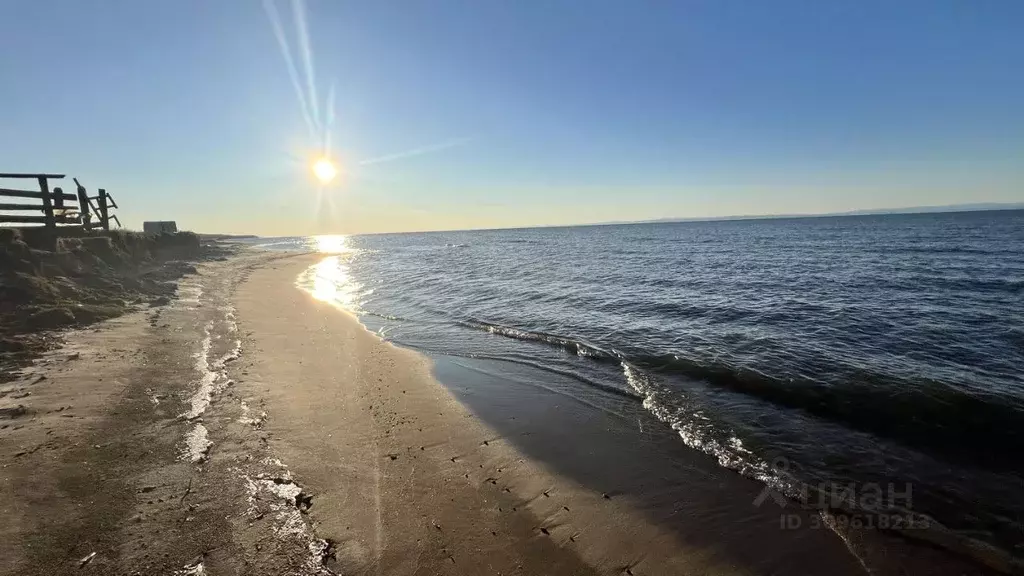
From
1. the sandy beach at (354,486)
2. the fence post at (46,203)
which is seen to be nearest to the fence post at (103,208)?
the fence post at (46,203)

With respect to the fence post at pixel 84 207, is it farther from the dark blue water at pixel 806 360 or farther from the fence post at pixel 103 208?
the dark blue water at pixel 806 360

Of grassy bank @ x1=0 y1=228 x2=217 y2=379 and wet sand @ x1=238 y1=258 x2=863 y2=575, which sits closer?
wet sand @ x1=238 y1=258 x2=863 y2=575

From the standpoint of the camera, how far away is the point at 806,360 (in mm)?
11242

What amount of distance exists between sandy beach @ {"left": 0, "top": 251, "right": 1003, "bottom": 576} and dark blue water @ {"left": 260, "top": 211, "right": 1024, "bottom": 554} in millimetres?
1435

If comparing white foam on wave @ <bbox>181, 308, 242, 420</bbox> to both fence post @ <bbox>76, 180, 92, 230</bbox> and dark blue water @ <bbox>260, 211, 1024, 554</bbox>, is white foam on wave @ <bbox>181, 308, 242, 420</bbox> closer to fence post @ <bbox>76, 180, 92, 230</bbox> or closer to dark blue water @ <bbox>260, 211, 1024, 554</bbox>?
dark blue water @ <bbox>260, 211, 1024, 554</bbox>

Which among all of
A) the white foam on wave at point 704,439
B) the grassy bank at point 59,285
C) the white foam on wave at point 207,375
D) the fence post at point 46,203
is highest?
the fence post at point 46,203

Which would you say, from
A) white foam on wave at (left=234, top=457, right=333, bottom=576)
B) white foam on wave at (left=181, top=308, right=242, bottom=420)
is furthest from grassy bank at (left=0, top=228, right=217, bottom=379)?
white foam on wave at (left=234, top=457, right=333, bottom=576)

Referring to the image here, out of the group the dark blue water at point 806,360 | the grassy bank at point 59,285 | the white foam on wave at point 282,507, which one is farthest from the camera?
the grassy bank at point 59,285

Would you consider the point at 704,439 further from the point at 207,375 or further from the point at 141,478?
the point at 207,375

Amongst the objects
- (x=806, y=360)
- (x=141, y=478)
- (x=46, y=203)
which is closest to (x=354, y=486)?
(x=141, y=478)

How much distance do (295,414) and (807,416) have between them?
10.4m

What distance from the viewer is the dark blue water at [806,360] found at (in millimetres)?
6695

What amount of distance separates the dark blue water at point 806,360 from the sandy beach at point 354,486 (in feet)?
4.71

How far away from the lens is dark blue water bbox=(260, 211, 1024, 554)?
6695 millimetres
